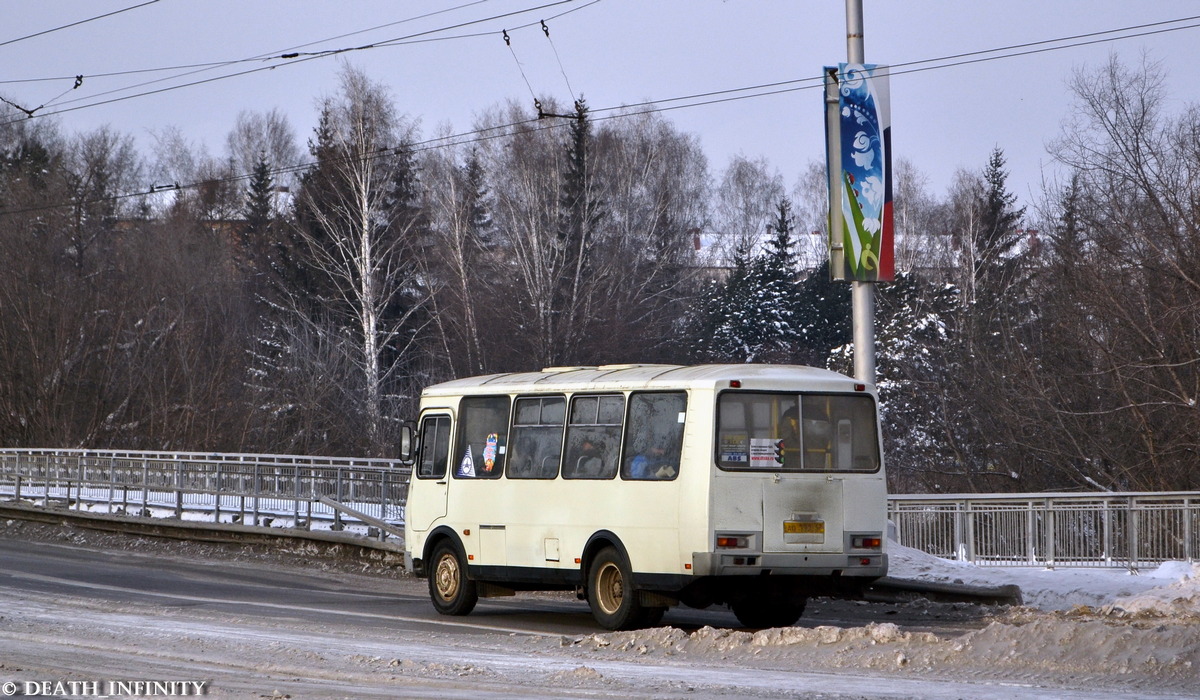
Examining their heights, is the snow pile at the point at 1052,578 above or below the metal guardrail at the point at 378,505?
below

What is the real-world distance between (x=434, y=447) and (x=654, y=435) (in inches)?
148

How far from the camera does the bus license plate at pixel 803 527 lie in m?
12.9

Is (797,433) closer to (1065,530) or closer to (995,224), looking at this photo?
(1065,530)

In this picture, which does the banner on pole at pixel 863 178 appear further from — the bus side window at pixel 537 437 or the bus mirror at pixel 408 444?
the bus mirror at pixel 408 444

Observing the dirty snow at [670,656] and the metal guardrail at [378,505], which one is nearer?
the dirty snow at [670,656]

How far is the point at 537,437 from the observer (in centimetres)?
1477

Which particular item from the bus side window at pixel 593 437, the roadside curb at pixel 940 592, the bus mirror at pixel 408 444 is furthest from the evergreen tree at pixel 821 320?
the bus side window at pixel 593 437

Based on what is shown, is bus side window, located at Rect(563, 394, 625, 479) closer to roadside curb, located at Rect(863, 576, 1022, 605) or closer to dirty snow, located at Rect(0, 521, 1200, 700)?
dirty snow, located at Rect(0, 521, 1200, 700)

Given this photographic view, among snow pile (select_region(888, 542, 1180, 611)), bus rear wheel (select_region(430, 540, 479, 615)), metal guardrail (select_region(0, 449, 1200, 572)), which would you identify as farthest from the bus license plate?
metal guardrail (select_region(0, 449, 1200, 572))

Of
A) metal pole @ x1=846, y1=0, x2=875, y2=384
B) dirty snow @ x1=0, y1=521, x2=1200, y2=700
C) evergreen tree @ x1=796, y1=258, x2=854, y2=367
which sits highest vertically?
evergreen tree @ x1=796, y1=258, x2=854, y2=367

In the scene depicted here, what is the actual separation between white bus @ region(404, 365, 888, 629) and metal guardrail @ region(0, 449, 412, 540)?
881 centimetres

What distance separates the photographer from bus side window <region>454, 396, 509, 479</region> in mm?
15266

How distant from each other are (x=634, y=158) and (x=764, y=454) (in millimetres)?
45002

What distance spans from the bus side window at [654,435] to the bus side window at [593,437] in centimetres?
17
